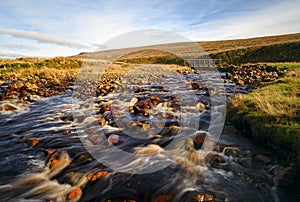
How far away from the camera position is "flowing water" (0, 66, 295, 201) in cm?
367

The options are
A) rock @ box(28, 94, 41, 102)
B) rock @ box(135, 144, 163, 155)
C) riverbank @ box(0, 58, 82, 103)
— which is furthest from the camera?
riverbank @ box(0, 58, 82, 103)

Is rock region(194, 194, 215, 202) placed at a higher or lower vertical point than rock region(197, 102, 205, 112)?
lower

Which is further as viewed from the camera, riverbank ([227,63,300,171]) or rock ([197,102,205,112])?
rock ([197,102,205,112])

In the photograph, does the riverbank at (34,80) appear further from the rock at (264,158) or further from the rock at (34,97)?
the rock at (264,158)

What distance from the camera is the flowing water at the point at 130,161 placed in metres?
3.67

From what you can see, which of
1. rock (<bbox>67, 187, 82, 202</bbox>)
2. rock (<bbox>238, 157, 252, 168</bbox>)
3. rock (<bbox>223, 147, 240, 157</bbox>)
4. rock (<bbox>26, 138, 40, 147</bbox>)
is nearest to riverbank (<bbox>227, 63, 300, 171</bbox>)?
rock (<bbox>238, 157, 252, 168</bbox>)

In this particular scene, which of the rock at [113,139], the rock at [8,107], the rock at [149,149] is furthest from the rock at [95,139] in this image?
the rock at [8,107]

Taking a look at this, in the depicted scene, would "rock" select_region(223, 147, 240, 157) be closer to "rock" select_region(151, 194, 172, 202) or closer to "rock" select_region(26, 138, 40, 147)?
"rock" select_region(151, 194, 172, 202)

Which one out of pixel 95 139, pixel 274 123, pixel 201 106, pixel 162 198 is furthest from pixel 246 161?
pixel 201 106

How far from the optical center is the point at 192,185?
3844 millimetres

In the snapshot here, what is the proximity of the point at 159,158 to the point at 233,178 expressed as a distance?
5.88ft

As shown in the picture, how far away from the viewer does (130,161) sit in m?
4.83

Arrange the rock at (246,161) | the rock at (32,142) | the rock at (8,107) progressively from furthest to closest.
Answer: the rock at (8,107), the rock at (32,142), the rock at (246,161)

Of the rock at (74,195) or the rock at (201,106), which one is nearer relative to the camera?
the rock at (74,195)
